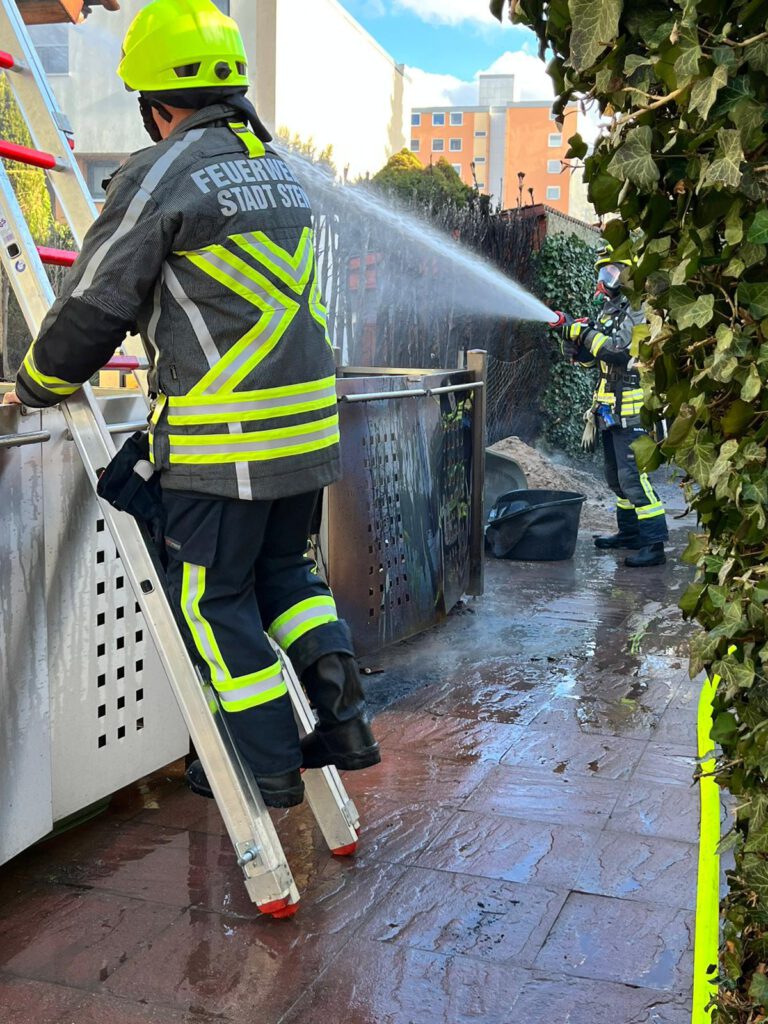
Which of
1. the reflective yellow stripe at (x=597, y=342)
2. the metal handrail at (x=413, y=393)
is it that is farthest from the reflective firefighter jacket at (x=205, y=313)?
the reflective yellow stripe at (x=597, y=342)

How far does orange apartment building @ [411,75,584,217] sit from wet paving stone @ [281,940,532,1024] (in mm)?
53569

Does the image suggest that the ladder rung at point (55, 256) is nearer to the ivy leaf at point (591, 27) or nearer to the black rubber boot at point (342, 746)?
the black rubber boot at point (342, 746)

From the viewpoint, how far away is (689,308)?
1504 millimetres

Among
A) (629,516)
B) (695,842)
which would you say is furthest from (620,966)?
(629,516)

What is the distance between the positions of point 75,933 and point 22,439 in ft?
3.95

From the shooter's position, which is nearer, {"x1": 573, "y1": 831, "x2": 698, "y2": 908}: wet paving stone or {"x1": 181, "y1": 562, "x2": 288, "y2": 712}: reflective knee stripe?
{"x1": 181, "y1": 562, "x2": 288, "y2": 712}: reflective knee stripe

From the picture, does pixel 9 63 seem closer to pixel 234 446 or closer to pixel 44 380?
pixel 44 380

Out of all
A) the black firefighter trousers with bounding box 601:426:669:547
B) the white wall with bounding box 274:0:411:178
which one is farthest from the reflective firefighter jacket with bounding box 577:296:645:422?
the white wall with bounding box 274:0:411:178

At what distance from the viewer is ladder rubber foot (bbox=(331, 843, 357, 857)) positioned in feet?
10.2

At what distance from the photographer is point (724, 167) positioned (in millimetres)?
1382

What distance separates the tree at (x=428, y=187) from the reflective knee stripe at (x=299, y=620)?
882 centimetres

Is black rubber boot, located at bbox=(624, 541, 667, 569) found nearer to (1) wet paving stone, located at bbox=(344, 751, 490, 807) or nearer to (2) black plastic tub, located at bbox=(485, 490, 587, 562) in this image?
(2) black plastic tub, located at bbox=(485, 490, 587, 562)

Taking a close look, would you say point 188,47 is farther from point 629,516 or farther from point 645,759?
point 629,516

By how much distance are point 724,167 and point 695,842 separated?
232 centimetres
